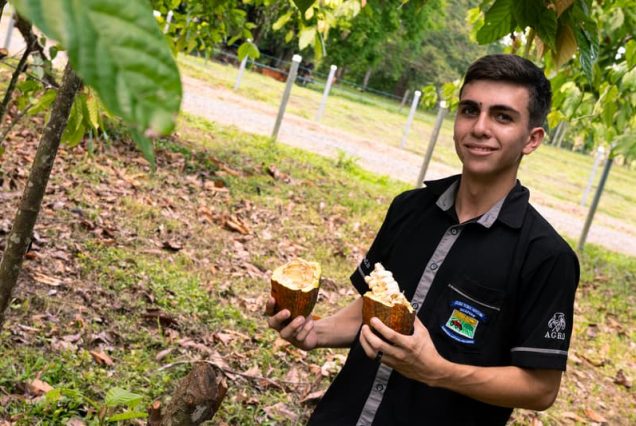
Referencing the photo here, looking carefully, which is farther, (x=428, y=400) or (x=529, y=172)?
(x=529, y=172)

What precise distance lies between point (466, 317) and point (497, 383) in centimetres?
17

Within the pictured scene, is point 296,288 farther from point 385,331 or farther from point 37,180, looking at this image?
point 37,180

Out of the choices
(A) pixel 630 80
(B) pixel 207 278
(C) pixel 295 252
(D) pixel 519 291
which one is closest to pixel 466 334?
(D) pixel 519 291

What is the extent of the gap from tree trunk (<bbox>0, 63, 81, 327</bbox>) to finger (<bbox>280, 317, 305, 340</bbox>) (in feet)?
2.17

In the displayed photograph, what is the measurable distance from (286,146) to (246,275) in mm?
4447

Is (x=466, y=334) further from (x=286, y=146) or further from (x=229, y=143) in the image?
(x=286, y=146)

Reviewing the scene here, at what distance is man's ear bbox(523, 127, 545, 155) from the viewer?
5.49 ft

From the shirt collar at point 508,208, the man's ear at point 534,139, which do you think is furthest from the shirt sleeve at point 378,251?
the man's ear at point 534,139

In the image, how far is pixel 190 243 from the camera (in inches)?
160

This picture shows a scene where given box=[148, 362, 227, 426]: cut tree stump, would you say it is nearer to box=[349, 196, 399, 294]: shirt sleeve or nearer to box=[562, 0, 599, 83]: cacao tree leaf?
box=[349, 196, 399, 294]: shirt sleeve

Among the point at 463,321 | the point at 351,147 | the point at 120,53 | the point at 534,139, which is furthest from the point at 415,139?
the point at 120,53

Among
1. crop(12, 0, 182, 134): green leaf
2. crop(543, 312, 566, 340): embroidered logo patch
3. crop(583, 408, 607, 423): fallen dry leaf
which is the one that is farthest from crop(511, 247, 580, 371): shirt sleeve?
crop(583, 408, 607, 423): fallen dry leaf

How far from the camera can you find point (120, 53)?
34 centimetres

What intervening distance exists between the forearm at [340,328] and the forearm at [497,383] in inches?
18.0
